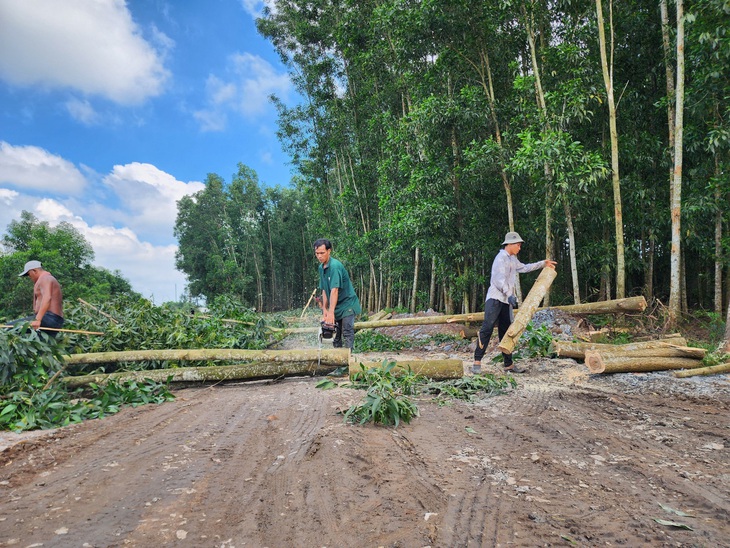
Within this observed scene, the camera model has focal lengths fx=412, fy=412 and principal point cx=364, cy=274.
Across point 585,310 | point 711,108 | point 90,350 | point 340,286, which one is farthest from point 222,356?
point 711,108

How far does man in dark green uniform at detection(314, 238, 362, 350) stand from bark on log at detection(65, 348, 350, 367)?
0.50 metres

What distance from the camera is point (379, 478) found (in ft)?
9.03

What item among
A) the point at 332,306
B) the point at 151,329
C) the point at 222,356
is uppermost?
the point at 332,306

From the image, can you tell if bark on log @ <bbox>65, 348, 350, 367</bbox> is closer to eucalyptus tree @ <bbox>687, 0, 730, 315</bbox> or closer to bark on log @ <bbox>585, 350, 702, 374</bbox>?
bark on log @ <bbox>585, 350, 702, 374</bbox>

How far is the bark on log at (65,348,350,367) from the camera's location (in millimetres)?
5969

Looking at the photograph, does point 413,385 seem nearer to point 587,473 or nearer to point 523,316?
point 523,316

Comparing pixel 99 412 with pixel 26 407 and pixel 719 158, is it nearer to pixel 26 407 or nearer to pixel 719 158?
pixel 26 407

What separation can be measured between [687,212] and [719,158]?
1.73m

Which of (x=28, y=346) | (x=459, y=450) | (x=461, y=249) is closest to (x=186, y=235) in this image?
(x=461, y=249)

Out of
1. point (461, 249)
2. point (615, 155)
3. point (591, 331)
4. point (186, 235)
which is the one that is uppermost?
point (186, 235)

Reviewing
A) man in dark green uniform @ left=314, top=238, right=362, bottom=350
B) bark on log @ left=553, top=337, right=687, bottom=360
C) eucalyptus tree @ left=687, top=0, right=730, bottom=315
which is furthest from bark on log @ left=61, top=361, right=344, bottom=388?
eucalyptus tree @ left=687, top=0, right=730, bottom=315

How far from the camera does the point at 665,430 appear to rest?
374 centimetres

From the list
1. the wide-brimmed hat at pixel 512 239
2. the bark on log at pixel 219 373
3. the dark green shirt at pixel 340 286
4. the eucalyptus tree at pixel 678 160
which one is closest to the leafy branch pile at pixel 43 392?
the bark on log at pixel 219 373

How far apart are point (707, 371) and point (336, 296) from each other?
5298 millimetres
